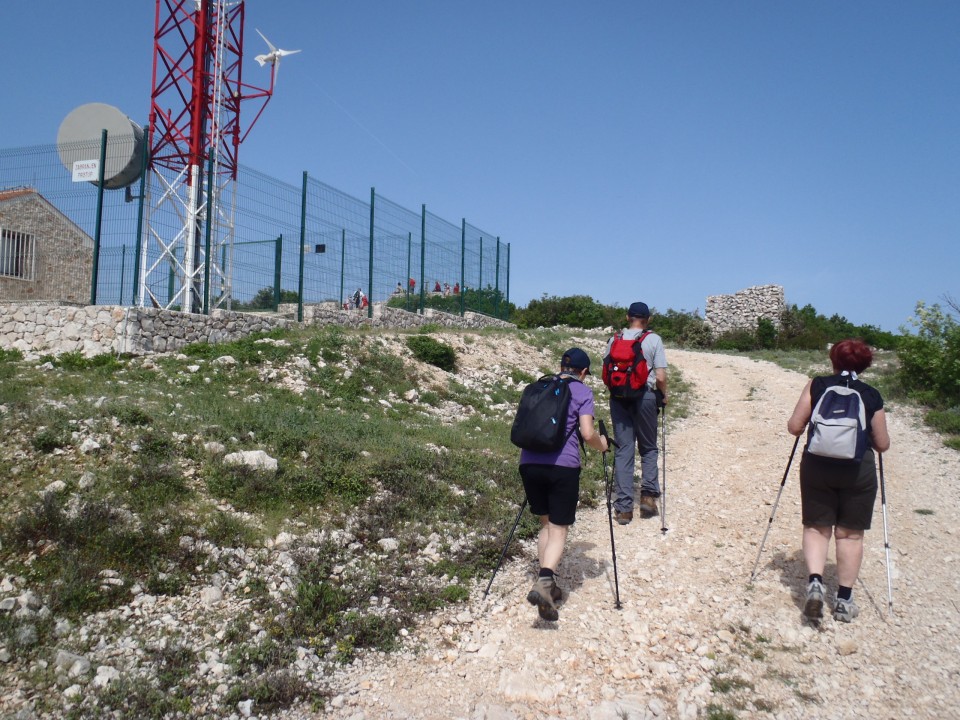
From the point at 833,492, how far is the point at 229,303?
37.2ft

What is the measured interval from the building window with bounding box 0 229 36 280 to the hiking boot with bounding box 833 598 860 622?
1326 cm

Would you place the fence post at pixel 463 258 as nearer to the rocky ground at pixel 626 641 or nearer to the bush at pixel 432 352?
the bush at pixel 432 352

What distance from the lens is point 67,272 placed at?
11461 mm

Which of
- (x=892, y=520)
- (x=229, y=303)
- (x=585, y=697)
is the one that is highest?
(x=229, y=303)

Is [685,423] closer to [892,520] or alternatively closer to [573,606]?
[892,520]

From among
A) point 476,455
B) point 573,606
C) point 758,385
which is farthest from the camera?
point 758,385

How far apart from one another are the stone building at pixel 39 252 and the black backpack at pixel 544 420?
9925 millimetres

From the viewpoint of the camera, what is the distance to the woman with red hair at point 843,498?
→ 439cm

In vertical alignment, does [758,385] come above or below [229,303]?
below

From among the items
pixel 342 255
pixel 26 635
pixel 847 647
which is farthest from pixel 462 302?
pixel 26 635

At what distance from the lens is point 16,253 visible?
12.0 m

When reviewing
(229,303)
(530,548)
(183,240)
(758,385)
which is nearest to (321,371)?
(229,303)

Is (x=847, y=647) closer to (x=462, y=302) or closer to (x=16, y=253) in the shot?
(x=16, y=253)

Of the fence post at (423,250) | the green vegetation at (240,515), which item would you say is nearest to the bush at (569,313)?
the fence post at (423,250)
